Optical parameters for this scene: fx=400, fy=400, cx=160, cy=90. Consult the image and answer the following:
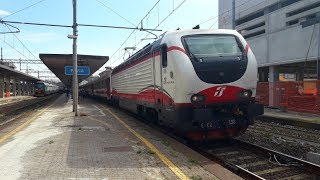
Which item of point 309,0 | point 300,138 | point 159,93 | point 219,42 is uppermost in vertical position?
point 309,0

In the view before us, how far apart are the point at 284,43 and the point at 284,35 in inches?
22.3

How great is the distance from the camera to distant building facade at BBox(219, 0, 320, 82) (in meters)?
25.7

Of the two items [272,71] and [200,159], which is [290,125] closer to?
[200,159]

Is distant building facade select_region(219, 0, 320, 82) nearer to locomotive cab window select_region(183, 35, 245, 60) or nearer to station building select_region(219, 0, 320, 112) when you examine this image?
station building select_region(219, 0, 320, 112)

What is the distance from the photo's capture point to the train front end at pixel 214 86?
9.58 meters

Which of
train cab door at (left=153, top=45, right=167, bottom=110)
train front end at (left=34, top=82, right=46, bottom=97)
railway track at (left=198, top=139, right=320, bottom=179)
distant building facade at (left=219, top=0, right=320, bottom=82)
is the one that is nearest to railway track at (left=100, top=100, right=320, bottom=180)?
railway track at (left=198, top=139, right=320, bottom=179)

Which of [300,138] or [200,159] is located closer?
[200,159]

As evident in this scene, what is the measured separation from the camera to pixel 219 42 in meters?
10.4

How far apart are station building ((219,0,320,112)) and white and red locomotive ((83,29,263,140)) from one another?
1075 centimetres

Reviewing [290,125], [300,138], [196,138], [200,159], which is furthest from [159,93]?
[290,125]

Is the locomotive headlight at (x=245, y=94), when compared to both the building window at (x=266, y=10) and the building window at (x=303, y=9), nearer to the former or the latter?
the building window at (x=303, y=9)

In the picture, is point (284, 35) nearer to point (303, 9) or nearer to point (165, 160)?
point (303, 9)

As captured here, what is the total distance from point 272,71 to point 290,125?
14548 millimetres

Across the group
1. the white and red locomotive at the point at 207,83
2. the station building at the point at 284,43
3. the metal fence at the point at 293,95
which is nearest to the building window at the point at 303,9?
the station building at the point at 284,43
